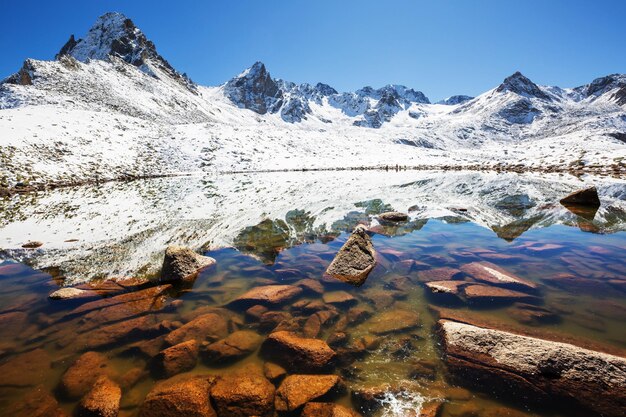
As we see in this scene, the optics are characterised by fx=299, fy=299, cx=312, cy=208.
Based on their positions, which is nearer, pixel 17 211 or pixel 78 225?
pixel 78 225

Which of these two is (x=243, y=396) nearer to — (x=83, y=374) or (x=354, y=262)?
(x=83, y=374)

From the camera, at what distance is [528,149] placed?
3391 inches

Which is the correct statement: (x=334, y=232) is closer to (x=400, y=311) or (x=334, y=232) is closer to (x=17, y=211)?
(x=400, y=311)

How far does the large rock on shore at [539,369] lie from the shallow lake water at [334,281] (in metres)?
0.27

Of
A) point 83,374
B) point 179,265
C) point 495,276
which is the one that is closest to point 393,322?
point 495,276

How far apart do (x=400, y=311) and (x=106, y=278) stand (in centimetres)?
893

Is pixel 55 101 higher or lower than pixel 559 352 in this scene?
higher

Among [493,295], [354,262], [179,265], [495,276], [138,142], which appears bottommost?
[493,295]

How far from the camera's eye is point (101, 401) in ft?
15.2

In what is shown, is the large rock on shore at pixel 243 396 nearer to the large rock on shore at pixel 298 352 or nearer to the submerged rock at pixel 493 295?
the large rock on shore at pixel 298 352

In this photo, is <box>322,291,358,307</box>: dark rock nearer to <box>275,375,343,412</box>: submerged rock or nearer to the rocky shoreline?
<box>275,375,343,412</box>: submerged rock

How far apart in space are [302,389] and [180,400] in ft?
6.20

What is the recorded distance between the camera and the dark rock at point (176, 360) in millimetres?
5449

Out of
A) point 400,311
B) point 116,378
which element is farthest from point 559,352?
point 116,378
